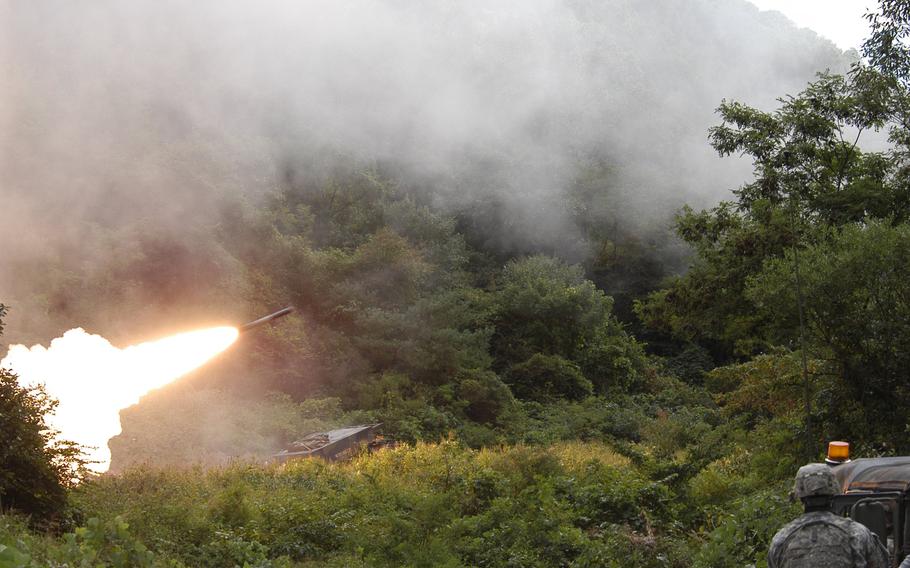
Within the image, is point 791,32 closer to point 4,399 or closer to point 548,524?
point 548,524

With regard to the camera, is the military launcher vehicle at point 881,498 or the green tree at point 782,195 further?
the green tree at point 782,195

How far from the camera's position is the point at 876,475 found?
512 cm

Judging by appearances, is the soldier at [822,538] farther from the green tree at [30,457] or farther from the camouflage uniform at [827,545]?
the green tree at [30,457]

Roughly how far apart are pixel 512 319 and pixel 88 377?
21.6 m

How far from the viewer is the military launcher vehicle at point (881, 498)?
4629 mm

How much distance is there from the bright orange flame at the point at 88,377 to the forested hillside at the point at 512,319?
0.70 m

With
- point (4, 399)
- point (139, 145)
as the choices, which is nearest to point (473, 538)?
point (4, 399)

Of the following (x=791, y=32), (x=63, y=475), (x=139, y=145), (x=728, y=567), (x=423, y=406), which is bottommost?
(x=728, y=567)

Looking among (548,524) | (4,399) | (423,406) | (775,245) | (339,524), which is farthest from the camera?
(423,406)

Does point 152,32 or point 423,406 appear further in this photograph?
point 152,32

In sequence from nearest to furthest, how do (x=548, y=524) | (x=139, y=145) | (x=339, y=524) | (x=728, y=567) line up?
(x=728, y=567)
(x=548, y=524)
(x=339, y=524)
(x=139, y=145)

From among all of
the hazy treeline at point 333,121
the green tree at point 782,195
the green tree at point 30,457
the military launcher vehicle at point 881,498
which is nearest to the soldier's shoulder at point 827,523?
the military launcher vehicle at point 881,498

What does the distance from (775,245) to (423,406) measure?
10802mm

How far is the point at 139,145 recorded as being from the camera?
26.8m
